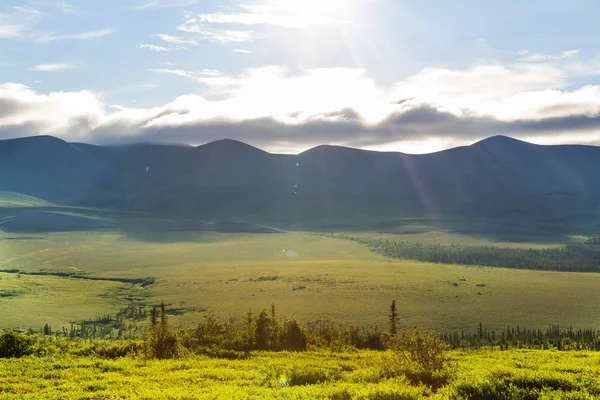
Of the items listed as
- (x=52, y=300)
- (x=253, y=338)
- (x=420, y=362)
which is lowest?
(x=52, y=300)

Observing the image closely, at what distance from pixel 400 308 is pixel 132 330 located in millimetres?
61039

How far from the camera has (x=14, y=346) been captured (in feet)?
88.8

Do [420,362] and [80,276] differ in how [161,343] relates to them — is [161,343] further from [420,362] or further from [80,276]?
[80,276]

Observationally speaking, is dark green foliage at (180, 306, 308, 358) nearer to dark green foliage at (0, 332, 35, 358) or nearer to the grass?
dark green foliage at (0, 332, 35, 358)

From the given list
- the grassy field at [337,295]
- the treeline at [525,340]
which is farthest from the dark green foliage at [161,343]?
the grassy field at [337,295]

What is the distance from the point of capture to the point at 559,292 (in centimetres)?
13775

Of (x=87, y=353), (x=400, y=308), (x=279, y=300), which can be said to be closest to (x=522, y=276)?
(x=400, y=308)

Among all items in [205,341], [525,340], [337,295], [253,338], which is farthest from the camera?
[337,295]

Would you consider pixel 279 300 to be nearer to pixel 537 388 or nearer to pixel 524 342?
pixel 524 342

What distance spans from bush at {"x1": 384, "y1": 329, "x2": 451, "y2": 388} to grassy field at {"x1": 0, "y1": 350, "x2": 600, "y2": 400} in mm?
509

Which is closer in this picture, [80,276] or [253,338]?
[253,338]

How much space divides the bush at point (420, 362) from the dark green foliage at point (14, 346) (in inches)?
786

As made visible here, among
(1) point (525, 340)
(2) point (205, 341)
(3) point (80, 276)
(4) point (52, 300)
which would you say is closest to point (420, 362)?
(2) point (205, 341)

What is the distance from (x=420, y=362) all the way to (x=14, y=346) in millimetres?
21879
